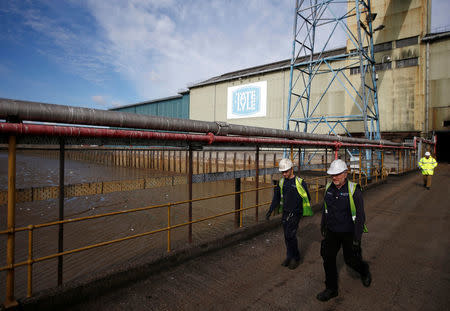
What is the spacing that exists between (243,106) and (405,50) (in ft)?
58.0

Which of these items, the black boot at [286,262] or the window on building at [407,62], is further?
the window on building at [407,62]

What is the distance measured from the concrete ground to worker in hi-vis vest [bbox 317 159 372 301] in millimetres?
324

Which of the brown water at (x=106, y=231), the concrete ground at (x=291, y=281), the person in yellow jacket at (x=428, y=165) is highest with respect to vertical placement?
the person in yellow jacket at (x=428, y=165)

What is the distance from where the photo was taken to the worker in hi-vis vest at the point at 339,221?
Result: 306 centimetres

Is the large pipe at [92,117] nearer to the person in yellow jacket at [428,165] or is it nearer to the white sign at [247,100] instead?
the person in yellow jacket at [428,165]

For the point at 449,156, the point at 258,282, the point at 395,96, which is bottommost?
the point at 258,282

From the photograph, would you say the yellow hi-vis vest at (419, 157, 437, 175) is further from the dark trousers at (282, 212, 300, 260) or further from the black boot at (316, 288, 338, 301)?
the black boot at (316, 288, 338, 301)

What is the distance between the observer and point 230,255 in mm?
4359

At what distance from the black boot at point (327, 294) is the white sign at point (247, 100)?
28.6m

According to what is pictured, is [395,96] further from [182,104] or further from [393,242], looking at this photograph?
[182,104]

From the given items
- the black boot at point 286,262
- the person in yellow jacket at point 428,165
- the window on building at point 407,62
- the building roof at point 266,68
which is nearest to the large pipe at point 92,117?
the black boot at point 286,262

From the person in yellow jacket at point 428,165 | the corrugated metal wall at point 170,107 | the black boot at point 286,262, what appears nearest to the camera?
the black boot at point 286,262

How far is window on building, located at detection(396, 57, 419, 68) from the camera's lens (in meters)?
22.5

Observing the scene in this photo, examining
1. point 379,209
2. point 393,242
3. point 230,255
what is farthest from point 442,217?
point 230,255
